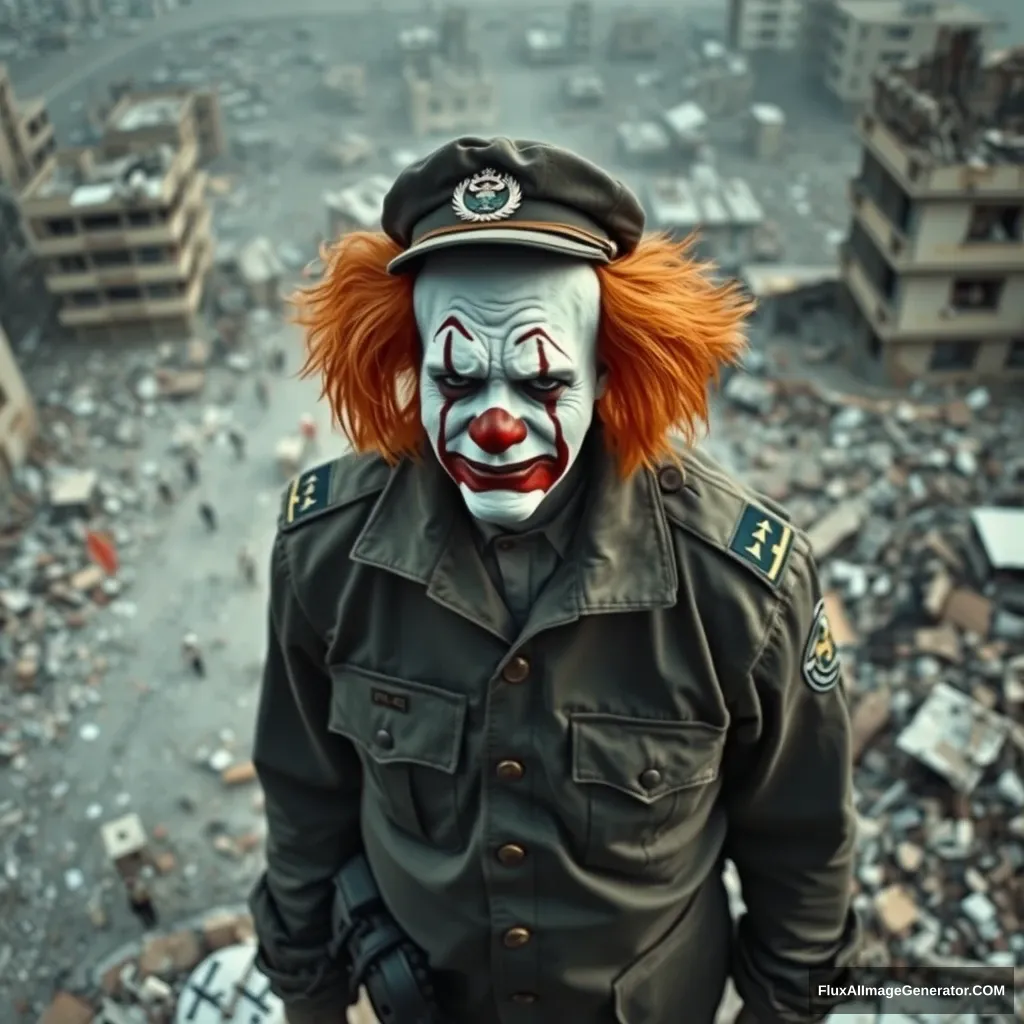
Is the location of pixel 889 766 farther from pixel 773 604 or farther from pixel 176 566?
pixel 176 566

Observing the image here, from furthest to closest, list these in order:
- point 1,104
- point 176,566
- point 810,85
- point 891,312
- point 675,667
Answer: point 810,85
point 1,104
point 891,312
point 176,566
point 675,667

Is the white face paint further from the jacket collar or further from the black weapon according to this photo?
the black weapon

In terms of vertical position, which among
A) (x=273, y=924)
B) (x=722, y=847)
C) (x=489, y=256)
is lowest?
(x=273, y=924)

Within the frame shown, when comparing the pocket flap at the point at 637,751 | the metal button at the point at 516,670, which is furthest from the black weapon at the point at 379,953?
the metal button at the point at 516,670

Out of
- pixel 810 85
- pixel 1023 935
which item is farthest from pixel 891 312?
pixel 810 85

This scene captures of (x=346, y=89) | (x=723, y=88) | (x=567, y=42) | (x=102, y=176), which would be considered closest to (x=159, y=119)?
(x=102, y=176)

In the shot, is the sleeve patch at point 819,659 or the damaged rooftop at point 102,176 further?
the damaged rooftop at point 102,176

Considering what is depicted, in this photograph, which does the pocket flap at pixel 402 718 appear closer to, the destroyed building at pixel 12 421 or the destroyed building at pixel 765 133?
the destroyed building at pixel 12 421
